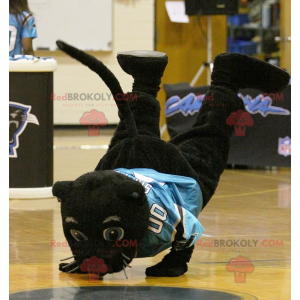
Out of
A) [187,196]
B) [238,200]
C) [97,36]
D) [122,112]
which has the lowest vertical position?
[238,200]

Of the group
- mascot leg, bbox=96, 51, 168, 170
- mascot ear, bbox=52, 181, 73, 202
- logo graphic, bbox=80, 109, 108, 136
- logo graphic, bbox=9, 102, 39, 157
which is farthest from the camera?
logo graphic, bbox=80, 109, 108, 136

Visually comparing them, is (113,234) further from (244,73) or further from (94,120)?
(94,120)

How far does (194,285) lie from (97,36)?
7.88 metres

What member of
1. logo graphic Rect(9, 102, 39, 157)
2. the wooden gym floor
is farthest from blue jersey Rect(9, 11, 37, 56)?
the wooden gym floor

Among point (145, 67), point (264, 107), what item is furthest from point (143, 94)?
point (264, 107)

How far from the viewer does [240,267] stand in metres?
3.18

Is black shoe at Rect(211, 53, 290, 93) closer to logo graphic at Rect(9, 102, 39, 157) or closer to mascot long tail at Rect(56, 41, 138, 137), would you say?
mascot long tail at Rect(56, 41, 138, 137)

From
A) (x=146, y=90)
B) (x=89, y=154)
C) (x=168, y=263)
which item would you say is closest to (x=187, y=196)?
(x=168, y=263)

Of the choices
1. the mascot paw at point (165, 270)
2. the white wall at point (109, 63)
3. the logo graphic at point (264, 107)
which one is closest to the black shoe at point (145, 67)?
the mascot paw at point (165, 270)

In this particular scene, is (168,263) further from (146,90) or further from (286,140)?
(286,140)

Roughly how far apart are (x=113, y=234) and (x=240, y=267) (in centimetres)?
81

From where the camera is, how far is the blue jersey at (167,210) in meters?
2.74

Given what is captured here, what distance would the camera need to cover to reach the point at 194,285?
2822 millimetres

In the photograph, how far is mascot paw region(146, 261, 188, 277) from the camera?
296cm
